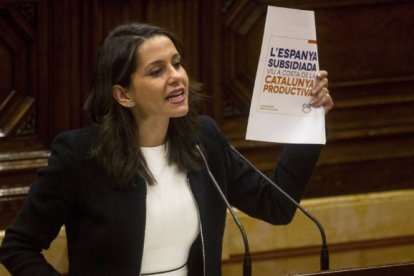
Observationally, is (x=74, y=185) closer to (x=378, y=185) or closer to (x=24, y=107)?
(x=24, y=107)

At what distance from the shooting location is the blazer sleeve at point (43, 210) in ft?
8.39

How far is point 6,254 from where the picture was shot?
8.39ft

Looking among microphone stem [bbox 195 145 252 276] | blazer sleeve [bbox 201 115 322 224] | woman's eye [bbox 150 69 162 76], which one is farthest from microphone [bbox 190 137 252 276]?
woman's eye [bbox 150 69 162 76]

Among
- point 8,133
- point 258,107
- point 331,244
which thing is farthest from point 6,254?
point 331,244

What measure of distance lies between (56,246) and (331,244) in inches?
39.5

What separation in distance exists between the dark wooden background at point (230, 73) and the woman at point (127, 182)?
0.84 meters

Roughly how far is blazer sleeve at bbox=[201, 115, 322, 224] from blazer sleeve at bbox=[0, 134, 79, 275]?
1.31ft

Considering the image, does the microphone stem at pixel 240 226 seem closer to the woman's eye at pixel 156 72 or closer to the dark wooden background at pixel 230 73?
the woman's eye at pixel 156 72

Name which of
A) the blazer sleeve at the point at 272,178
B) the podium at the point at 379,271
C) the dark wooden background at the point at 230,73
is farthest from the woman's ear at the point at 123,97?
the dark wooden background at the point at 230,73

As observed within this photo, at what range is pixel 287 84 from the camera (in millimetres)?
2602

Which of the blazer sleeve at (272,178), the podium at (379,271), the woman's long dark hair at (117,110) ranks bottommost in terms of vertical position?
the podium at (379,271)

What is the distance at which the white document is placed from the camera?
2.57 metres

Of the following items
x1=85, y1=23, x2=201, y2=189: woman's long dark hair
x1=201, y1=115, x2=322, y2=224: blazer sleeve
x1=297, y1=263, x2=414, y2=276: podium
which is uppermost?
x1=85, y1=23, x2=201, y2=189: woman's long dark hair

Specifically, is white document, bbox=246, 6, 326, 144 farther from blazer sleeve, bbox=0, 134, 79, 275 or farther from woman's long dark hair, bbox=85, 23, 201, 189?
blazer sleeve, bbox=0, 134, 79, 275
